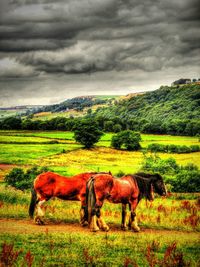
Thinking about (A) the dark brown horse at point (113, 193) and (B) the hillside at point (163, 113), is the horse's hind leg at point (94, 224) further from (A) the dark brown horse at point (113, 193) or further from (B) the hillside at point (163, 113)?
(B) the hillside at point (163, 113)

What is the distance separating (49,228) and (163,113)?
464ft

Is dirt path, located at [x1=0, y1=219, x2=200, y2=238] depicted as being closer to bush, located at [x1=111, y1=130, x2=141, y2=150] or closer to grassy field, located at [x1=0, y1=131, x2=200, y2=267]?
grassy field, located at [x1=0, y1=131, x2=200, y2=267]

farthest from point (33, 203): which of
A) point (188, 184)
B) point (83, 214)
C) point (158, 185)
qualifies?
point (188, 184)

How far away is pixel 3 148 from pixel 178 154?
33.5 meters

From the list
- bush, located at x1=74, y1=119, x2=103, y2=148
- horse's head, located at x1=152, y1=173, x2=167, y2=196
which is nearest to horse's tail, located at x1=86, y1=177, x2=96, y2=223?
horse's head, located at x1=152, y1=173, x2=167, y2=196

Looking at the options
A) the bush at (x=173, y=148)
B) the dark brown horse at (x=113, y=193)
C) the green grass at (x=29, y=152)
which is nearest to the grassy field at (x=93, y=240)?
the dark brown horse at (x=113, y=193)

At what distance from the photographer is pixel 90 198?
11.0 m

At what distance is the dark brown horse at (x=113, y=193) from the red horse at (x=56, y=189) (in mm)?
671

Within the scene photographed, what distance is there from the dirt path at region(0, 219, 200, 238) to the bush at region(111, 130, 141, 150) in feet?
197

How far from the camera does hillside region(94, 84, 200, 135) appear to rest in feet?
315

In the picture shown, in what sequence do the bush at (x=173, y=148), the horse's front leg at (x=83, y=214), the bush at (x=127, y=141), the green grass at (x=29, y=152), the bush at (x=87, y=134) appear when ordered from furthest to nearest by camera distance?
the bush at (x=87, y=134) < the bush at (x=127, y=141) < the bush at (x=173, y=148) < the green grass at (x=29, y=152) < the horse's front leg at (x=83, y=214)

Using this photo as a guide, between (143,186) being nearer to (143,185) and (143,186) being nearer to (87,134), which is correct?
(143,185)

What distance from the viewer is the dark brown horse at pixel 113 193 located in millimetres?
10852

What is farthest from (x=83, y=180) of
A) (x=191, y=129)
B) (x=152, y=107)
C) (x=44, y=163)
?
(x=152, y=107)
